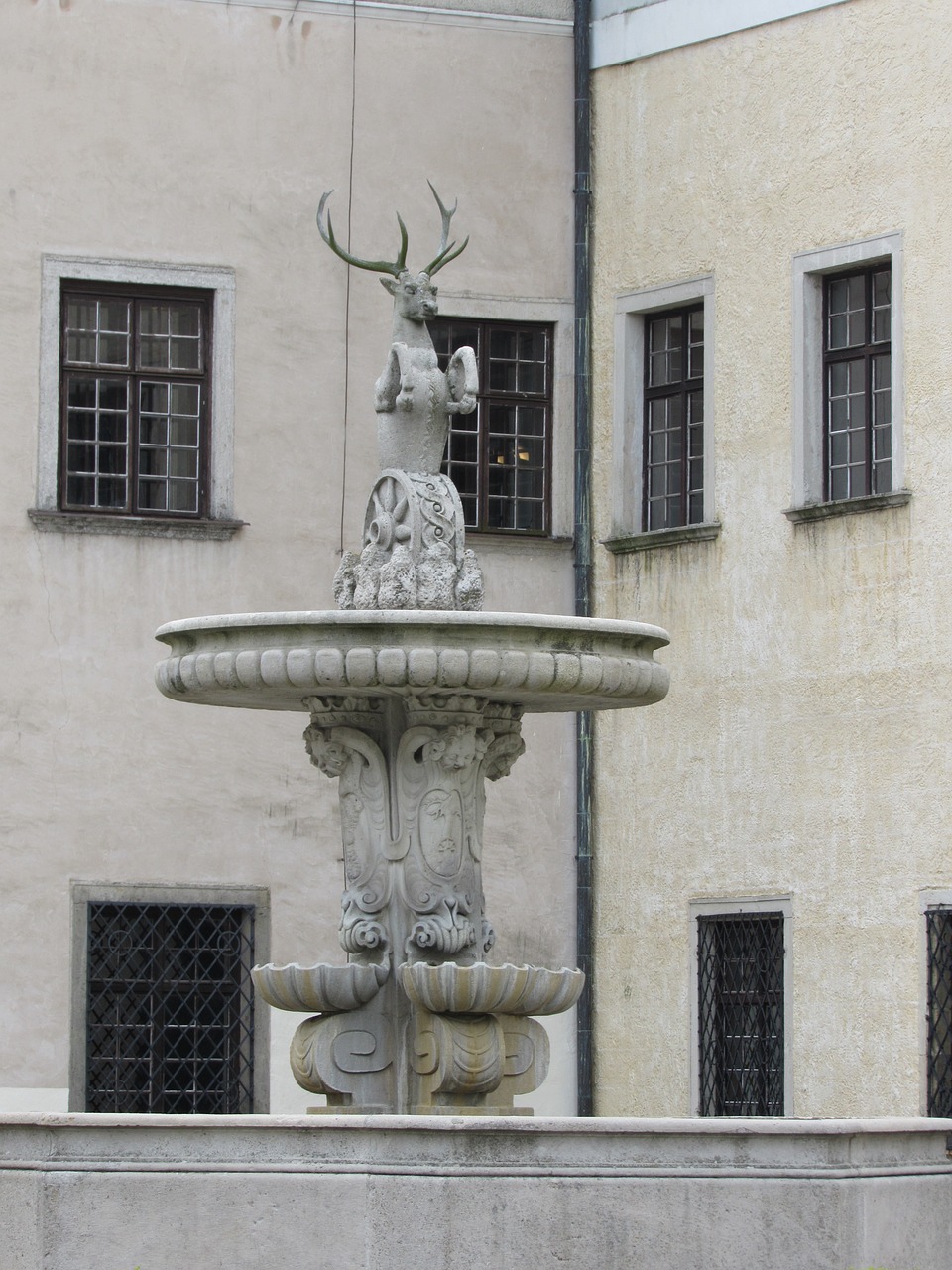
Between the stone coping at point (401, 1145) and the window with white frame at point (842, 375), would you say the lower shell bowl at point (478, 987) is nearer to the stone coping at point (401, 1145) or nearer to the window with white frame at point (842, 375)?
the stone coping at point (401, 1145)

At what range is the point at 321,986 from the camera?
440 inches

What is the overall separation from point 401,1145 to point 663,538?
8.11 metres

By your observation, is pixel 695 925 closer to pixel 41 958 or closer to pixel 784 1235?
pixel 41 958

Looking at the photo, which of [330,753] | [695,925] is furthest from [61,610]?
[330,753]

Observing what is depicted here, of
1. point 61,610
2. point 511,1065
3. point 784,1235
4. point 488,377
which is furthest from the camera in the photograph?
point 488,377

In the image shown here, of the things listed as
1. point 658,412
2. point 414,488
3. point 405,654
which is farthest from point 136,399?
point 405,654

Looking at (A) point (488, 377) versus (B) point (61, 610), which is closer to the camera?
(B) point (61, 610)

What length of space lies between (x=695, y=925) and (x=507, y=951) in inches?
44.6

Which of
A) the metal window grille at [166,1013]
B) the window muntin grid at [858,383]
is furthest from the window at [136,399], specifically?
the window muntin grid at [858,383]

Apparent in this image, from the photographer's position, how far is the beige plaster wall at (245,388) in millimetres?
16562

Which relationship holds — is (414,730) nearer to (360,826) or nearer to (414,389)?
(360,826)

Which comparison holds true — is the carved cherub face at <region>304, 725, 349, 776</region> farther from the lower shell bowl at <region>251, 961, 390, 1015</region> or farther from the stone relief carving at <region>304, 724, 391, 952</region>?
the lower shell bowl at <region>251, 961, 390, 1015</region>

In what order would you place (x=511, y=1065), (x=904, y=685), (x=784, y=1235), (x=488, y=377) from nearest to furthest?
1. (x=784, y=1235)
2. (x=511, y=1065)
3. (x=904, y=685)
4. (x=488, y=377)

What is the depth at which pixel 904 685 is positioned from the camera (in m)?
15.6
